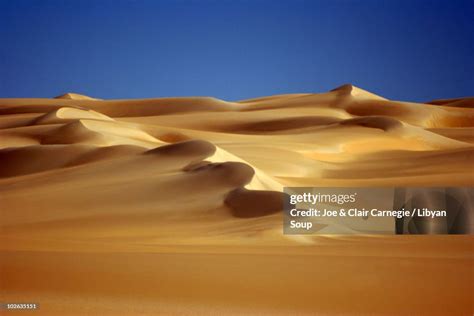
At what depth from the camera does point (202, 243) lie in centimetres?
944

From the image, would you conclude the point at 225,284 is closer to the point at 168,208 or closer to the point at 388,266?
the point at 388,266

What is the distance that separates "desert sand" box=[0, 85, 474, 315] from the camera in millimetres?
6680

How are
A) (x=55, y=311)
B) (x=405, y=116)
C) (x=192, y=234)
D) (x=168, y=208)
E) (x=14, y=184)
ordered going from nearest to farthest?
(x=55, y=311), (x=192, y=234), (x=168, y=208), (x=14, y=184), (x=405, y=116)

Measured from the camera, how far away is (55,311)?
6.18 m

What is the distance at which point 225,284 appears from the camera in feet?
23.5

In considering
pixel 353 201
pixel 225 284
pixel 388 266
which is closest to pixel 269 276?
pixel 225 284

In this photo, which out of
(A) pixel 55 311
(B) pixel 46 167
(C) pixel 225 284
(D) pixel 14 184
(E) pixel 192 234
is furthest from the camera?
(B) pixel 46 167

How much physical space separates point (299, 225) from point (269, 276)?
3388 millimetres

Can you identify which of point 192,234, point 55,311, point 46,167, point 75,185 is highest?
point 46,167

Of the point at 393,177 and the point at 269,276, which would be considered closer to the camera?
the point at 269,276

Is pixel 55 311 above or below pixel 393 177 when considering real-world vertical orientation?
below

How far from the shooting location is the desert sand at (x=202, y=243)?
6.68 m

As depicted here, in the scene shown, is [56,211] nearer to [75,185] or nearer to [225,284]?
[75,185]

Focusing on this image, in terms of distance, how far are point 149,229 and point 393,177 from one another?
9.52 m
